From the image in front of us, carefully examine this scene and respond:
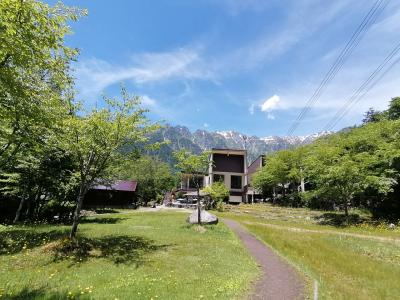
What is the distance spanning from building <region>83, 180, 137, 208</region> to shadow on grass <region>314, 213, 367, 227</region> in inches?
1380

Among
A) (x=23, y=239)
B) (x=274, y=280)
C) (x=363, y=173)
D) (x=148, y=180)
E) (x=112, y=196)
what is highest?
(x=148, y=180)

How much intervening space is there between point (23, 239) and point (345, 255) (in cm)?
2125

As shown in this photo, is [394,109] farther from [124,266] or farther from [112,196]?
[124,266]

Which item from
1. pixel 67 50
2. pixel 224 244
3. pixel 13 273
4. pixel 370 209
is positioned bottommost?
pixel 13 273

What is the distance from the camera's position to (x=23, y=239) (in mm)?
21391

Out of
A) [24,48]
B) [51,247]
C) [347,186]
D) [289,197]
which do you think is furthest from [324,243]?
[289,197]

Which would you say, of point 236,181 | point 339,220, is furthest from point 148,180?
point 339,220

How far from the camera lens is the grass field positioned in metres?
13.7

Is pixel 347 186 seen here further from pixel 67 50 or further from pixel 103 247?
pixel 67 50

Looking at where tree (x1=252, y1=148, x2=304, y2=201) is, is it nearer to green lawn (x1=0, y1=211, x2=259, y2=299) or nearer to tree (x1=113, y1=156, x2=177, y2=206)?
green lawn (x1=0, y1=211, x2=259, y2=299)

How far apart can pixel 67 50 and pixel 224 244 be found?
15.3 meters

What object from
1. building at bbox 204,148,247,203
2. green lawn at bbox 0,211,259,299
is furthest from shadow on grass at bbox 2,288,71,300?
building at bbox 204,148,247,203

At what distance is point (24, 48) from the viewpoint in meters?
9.42

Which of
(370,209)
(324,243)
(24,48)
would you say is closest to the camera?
(24,48)
